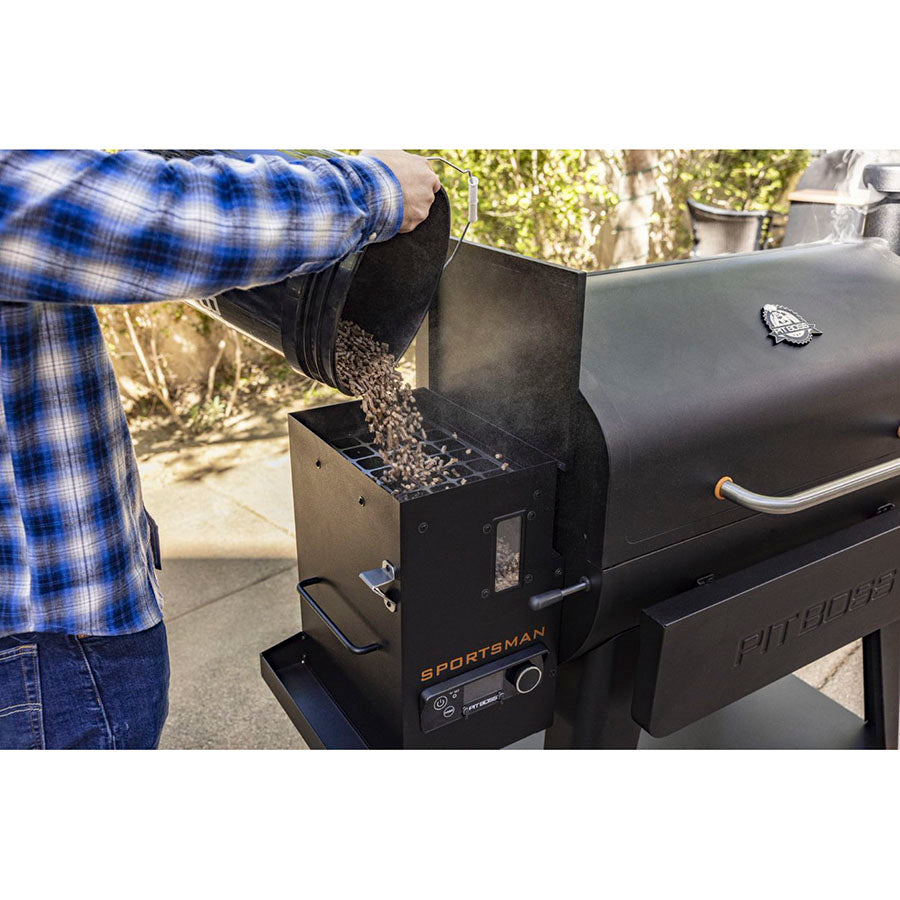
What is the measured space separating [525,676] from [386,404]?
1.57ft

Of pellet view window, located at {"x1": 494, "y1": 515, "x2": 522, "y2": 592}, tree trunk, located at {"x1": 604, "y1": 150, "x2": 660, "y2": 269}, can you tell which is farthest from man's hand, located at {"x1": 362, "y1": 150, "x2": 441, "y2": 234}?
tree trunk, located at {"x1": 604, "y1": 150, "x2": 660, "y2": 269}

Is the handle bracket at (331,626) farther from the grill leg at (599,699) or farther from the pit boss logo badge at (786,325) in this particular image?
the pit boss logo badge at (786,325)

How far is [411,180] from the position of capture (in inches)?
38.4

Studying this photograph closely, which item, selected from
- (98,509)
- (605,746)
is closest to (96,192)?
(98,509)

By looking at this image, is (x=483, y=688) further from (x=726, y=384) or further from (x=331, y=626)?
(x=726, y=384)

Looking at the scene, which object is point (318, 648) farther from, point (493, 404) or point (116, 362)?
point (116, 362)

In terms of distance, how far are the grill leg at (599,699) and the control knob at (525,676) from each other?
14 cm

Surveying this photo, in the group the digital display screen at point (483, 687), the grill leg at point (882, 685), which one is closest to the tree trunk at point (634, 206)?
the grill leg at point (882, 685)

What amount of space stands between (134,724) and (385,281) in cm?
78

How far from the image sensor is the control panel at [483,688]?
1.21 m

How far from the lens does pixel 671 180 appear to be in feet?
16.5

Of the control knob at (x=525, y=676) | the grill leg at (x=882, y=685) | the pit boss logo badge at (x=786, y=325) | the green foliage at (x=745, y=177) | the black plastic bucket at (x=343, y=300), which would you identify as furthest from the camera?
the green foliage at (x=745, y=177)

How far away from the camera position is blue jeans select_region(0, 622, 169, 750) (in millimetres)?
1137

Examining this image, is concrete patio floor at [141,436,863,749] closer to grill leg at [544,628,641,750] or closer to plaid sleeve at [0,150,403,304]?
grill leg at [544,628,641,750]
